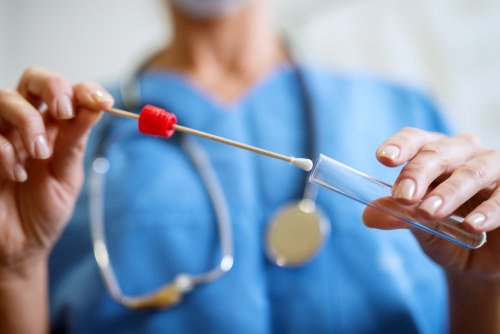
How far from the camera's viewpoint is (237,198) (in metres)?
0.66

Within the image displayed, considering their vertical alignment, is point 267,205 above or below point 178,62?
below

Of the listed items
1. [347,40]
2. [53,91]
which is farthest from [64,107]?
[347,40]

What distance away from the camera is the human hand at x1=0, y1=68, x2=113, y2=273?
450mm

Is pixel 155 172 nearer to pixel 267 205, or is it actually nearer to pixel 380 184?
pixel 267 205

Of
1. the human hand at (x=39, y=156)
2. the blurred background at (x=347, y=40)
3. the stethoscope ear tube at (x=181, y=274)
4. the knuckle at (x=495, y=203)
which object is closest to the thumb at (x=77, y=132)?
the human hand at (x=39, y=156)

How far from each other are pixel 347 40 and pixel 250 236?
0.62 m

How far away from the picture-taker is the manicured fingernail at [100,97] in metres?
0.45

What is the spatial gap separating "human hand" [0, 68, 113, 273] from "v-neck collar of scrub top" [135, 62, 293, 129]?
243 millimetres

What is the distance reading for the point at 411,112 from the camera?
771mm

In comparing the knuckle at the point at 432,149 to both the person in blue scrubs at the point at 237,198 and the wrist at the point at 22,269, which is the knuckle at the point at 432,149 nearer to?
the person in blue scrubs at the point at 237,198

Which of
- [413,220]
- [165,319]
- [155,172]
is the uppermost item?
[413,220]

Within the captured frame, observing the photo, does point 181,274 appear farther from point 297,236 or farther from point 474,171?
point 474,171

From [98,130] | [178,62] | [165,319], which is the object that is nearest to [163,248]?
[165,319]

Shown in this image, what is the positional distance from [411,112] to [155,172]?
41cm
